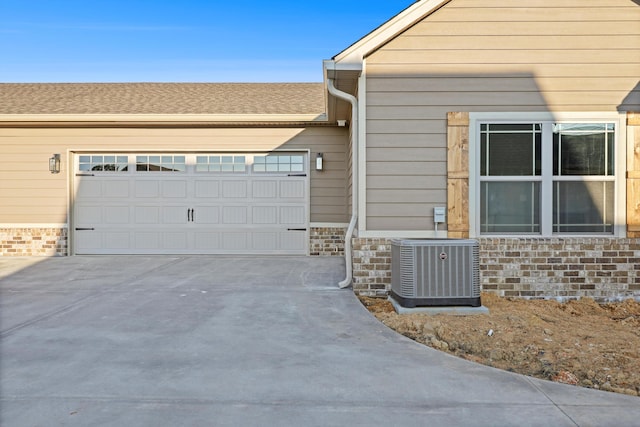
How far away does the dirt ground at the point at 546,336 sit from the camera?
3.32 meters

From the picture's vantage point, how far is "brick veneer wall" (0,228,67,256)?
10242 mm

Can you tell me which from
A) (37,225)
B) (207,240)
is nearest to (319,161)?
(207,240)

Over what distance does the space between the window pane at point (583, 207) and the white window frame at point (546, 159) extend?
8cm

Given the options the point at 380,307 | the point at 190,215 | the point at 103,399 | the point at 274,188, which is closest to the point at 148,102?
the point at 190,215

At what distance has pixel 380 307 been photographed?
5.39 metres

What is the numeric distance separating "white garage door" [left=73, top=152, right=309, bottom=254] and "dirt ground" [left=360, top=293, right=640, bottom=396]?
208 inches

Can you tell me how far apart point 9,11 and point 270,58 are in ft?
32.6

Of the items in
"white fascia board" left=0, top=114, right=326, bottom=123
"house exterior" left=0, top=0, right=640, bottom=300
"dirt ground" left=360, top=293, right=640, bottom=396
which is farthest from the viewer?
"white fascia board" left=0, top=114, right=326, bottom=123

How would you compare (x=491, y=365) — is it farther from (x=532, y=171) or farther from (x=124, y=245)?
(x=124, y=245)

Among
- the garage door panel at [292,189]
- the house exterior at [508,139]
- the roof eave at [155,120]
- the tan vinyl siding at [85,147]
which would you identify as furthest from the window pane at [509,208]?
the garage door panel at [292,189]

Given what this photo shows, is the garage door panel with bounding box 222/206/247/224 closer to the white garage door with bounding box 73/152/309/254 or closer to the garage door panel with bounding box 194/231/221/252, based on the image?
the white garage door with bounding box 73/152/309/254

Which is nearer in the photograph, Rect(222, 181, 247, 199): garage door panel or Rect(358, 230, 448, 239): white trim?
Rect(358, 230, 448, 239): white trim

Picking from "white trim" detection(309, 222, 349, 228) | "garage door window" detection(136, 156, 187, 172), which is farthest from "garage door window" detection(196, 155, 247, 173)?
"white trim" detection(309, 222, 349, 228)

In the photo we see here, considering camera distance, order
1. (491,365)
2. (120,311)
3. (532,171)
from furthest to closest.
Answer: (532,171)
(120,311)
(491,365)
